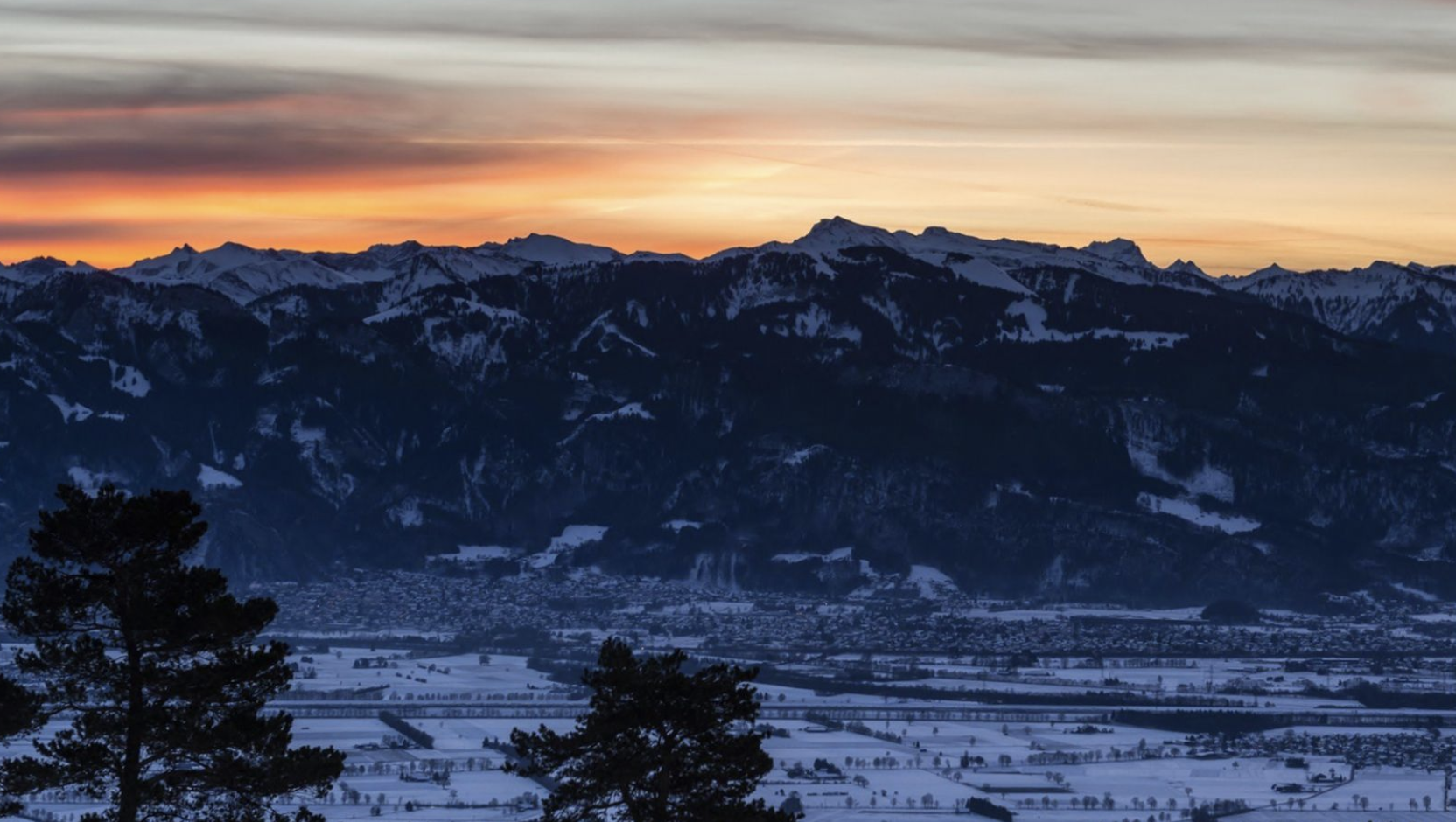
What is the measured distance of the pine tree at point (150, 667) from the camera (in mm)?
39531

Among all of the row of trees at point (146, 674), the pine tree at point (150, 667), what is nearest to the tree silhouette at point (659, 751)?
the row of trees at point (146, 674)

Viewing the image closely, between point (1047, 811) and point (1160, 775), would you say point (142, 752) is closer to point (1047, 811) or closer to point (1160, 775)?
point (1047, 811)

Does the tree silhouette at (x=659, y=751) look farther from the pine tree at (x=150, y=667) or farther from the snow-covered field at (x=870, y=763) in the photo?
the snow-covered field at (x=870, y=763)

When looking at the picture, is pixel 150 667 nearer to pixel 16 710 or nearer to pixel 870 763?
pixel 16 710

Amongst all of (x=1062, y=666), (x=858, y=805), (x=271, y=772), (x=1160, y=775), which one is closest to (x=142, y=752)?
(x=271, y=772)

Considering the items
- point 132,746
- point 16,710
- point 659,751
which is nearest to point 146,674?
point 132,746

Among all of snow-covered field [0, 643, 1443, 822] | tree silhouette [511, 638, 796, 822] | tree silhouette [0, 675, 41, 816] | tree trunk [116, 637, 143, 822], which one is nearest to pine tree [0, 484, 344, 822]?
tree trunk [116, 637, 143, 822]

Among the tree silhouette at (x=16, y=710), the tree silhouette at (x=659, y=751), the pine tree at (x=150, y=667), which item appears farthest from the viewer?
the tree silhouette at (x=659, y=751)

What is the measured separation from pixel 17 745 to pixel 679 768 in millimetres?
89161

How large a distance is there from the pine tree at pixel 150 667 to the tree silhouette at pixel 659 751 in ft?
13.7

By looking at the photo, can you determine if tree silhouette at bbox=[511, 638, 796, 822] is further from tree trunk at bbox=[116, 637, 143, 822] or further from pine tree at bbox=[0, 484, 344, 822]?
tree trunk at bbox=[116, 637, 143, 822]

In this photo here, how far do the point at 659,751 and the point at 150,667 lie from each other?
7621 mm

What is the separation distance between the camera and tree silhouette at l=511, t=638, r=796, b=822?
→ 42.7 meters

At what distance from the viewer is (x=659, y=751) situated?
4281cm
